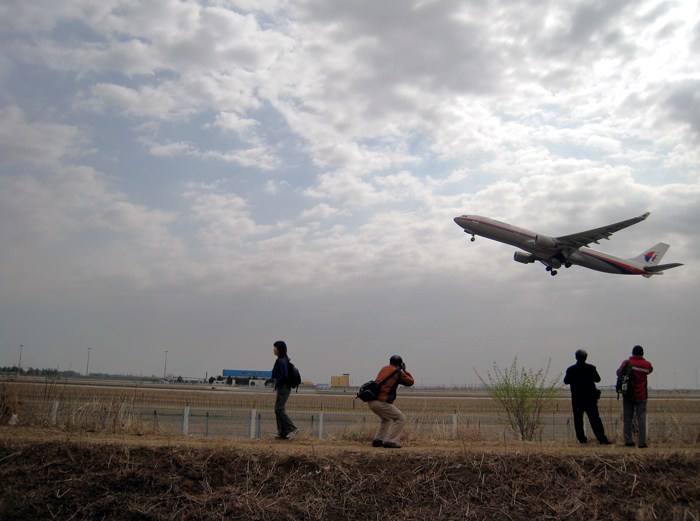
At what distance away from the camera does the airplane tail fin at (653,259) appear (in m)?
44.7

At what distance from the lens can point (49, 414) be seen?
11117 millimetres

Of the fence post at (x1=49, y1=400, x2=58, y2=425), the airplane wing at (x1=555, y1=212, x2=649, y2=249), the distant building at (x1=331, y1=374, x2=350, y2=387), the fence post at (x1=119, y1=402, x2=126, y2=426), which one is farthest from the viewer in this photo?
the distant building at (x1=331, y1=374, x2=350, y2=387)

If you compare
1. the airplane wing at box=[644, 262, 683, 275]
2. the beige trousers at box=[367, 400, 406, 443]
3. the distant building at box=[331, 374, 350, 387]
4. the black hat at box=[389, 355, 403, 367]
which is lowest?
the distant building at box=[331, 374, 350, 387]

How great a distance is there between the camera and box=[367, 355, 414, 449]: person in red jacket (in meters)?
9.12

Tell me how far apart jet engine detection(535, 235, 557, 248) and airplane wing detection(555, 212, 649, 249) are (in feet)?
1.33

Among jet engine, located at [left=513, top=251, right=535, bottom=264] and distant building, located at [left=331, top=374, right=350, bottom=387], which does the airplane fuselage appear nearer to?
jet engine, located at [left=513, top=251, right=535, bottom=264]

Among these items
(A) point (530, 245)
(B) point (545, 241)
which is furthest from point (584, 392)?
(A) point (530, 245)

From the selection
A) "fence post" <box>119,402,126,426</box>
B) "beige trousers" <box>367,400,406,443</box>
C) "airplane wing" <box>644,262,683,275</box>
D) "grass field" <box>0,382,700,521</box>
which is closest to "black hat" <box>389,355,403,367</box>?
"beige trousers" <box>367,400,406,443</box>

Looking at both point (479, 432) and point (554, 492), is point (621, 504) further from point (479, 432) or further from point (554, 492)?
point (479, 432)

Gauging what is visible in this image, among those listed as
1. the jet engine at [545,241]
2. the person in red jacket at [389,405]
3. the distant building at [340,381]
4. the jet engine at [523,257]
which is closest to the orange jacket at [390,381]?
the person in red jacket at [389,405]

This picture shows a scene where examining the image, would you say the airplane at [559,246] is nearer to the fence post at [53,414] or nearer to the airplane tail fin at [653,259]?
the airplane tail fin at [653,259]

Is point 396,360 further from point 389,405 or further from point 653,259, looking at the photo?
point 653,259

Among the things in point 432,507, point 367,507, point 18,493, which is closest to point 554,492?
point 432,507

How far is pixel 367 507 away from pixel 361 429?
404 cm
